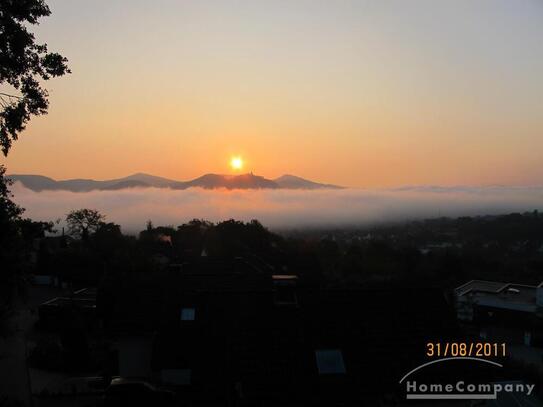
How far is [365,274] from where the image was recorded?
52.7 meters

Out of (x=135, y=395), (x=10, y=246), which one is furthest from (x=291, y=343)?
(x=10, y=246)

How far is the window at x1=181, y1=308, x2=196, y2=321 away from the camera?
15672 millimetres

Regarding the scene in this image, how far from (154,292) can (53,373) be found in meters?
4.61

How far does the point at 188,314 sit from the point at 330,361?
540 centimetres

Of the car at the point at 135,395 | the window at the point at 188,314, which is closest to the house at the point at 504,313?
the window at the point at 188,314

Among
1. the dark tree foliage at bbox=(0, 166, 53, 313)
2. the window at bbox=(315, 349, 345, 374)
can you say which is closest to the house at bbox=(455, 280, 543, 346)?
the window at bbox=(315, 349, 345, 374)

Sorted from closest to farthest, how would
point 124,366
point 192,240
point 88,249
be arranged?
point 124,366 → point 88,249 → point 192,240

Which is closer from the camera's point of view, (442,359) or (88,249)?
(442,359)

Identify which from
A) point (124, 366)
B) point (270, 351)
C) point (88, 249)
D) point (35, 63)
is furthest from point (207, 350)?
point (88, 249)

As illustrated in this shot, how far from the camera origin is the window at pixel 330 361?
11991 millimetres

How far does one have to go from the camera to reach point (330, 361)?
480 inches

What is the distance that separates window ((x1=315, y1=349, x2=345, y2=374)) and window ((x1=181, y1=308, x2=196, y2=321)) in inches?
191

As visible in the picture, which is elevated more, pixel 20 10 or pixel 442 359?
pixel 20 10

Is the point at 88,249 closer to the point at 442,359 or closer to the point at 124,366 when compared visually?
the point at 124,366
